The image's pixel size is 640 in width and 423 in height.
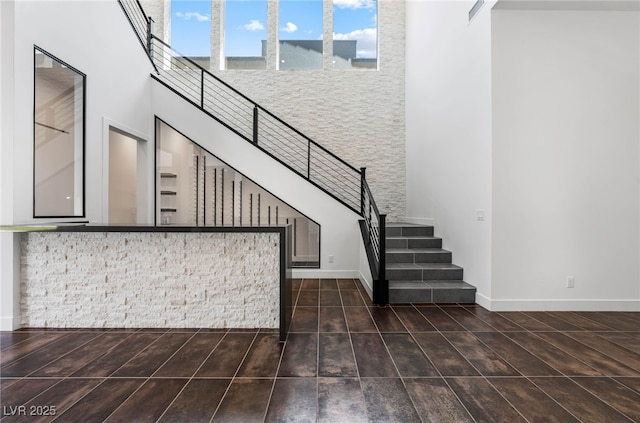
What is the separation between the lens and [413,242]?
17.3 ft

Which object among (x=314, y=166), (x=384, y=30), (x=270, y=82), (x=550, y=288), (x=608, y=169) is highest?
(x=384, y=30)

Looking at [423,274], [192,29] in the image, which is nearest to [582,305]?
[423,274]

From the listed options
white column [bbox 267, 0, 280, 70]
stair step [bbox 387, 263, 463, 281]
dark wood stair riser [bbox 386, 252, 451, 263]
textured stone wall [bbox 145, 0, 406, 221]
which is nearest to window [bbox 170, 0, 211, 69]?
textured stone wall [bbox 145, 0, 406, 221]

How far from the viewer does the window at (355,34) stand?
7.21m

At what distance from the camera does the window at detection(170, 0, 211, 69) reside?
7266mm

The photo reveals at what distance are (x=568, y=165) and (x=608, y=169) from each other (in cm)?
47

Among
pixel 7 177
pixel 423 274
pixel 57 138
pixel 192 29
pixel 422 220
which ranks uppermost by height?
pixel 192 29

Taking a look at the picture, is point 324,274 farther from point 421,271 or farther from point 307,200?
point 421,271

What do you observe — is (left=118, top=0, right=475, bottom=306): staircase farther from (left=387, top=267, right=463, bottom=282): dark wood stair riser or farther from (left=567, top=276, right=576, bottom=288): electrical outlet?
(left=567, top=276, right=576, bottom=288): electrical outlet

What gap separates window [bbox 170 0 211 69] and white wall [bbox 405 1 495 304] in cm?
448

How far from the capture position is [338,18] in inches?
287

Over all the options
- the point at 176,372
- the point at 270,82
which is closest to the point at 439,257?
the point at 176,372

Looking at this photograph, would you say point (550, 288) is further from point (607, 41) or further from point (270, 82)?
point (270, 82)

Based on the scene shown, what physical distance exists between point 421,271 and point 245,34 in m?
6.34
